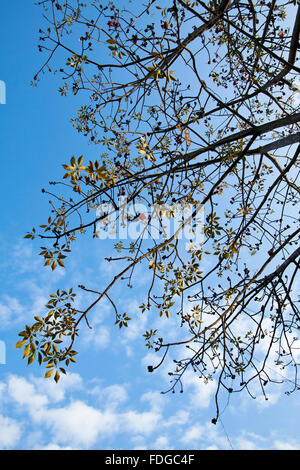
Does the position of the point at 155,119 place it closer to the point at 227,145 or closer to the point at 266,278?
the point at 227,145

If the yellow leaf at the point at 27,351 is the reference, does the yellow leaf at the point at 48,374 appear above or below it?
below

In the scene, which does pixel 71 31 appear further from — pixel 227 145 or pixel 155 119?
pixel 227 145

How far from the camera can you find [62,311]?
2.69m

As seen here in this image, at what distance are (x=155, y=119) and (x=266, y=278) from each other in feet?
7.49

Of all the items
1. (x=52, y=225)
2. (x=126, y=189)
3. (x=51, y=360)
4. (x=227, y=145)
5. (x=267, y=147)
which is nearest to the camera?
(x=51, y=360)

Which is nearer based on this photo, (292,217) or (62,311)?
(62,311)

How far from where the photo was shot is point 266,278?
11.7ft

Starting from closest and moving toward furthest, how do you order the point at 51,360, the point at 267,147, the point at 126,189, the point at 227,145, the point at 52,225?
the point at 51,360 → the point at 52,225 → the point at 126,189 → the point at 227,145 → the point at 267,147

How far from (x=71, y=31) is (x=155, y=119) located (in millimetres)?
1332

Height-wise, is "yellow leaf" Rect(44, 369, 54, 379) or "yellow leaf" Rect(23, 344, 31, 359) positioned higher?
"yellow leaf" Rect(23, 344, 31, 359)
